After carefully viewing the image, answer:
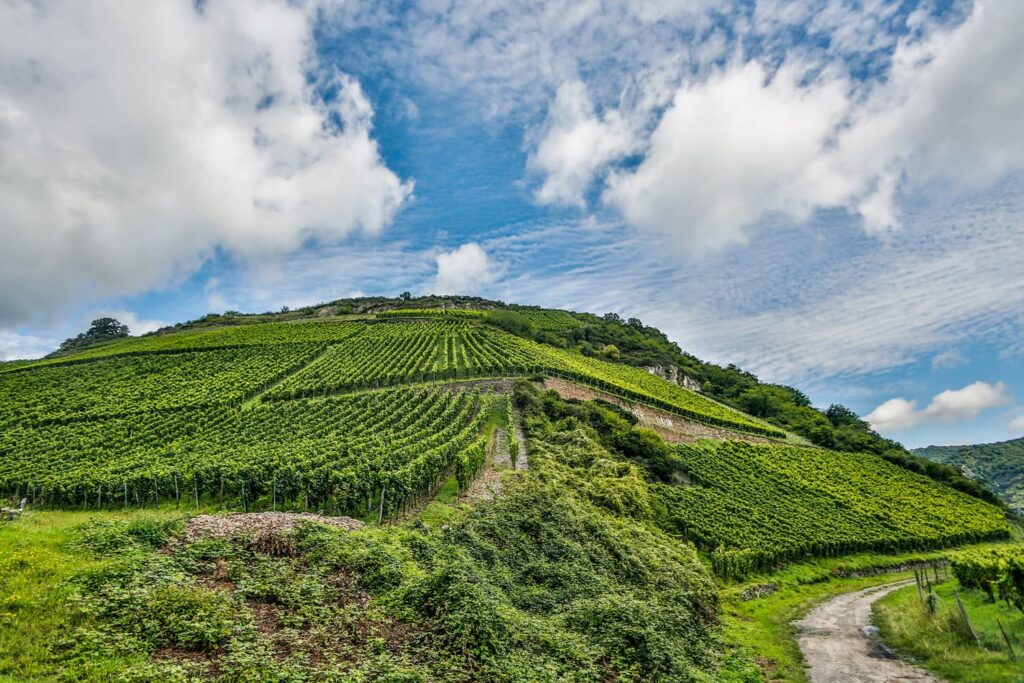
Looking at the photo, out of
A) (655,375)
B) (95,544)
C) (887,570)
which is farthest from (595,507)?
(655,375)

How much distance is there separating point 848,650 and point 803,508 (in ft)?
99.4

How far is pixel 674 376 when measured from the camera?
110 meters

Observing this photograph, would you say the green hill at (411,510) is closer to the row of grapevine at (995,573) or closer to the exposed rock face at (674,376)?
the row of grapevine at (995,573)

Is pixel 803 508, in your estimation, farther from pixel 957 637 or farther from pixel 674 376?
pixel 674 376

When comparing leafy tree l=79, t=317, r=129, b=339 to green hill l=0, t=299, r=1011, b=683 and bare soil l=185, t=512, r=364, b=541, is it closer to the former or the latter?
green hill l=0, t=299, r=1011, b=683

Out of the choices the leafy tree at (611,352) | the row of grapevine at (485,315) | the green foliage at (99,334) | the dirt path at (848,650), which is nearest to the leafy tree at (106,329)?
the green foliage at (99,334)

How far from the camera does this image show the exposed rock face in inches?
4230

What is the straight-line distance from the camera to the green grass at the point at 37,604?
8.70 m

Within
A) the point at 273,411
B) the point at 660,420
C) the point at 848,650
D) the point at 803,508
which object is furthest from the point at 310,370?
the point at 848,650

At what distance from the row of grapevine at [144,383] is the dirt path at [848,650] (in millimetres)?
61434

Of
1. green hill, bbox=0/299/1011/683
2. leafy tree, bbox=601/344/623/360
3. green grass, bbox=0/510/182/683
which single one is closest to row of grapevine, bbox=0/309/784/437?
green hill, bbox=0/299/1011/683

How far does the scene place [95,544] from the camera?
44.8 ft

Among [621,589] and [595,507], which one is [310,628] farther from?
[595,507]

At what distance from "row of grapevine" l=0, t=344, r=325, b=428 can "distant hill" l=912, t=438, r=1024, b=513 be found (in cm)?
16460
